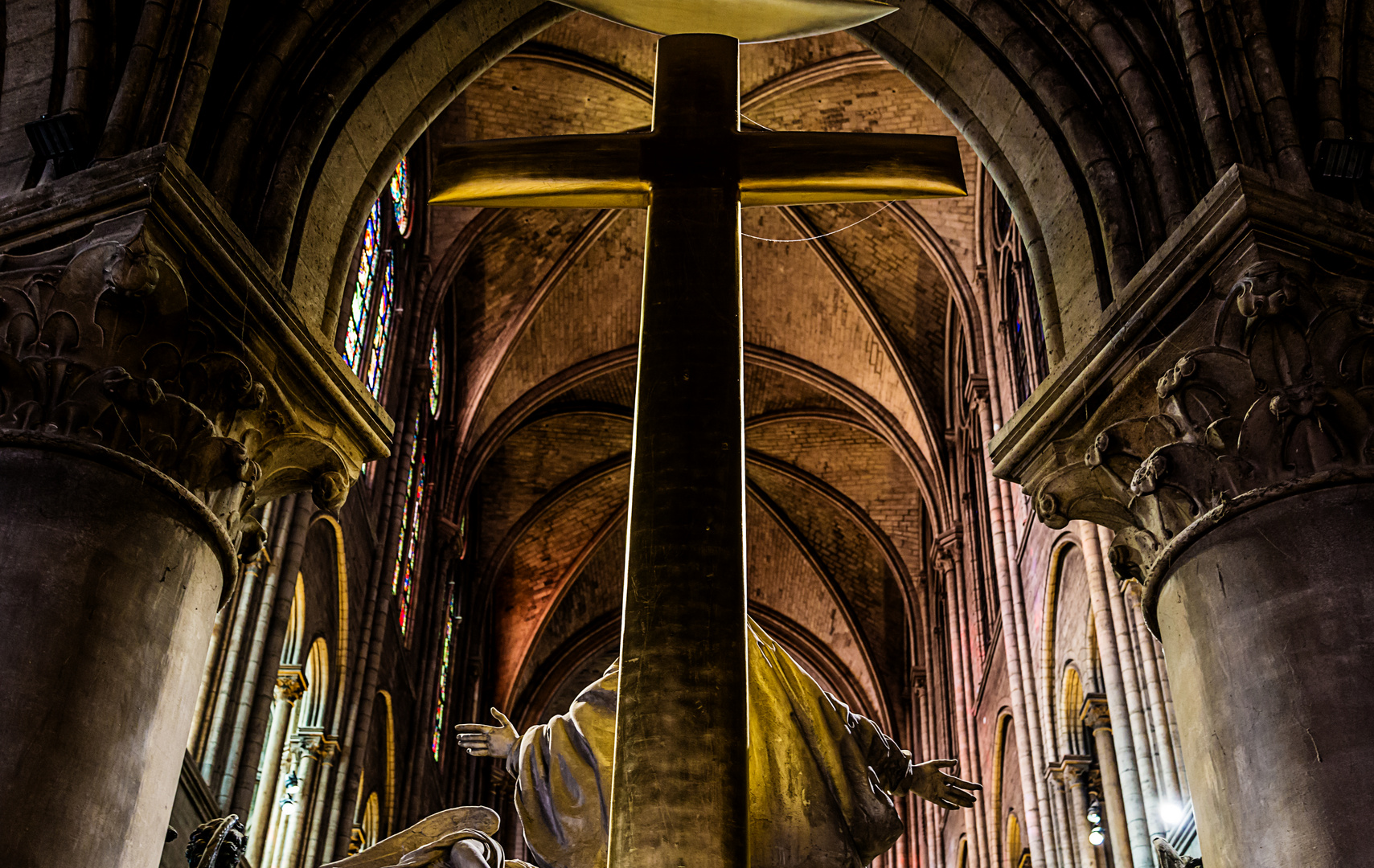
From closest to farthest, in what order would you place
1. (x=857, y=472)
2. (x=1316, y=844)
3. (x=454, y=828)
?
(x=454, y=828) → (x=1316, y=844) → (x=857, y=472)

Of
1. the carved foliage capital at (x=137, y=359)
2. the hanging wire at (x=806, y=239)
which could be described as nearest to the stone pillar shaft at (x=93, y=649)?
the carved foliage capital at (x=137, y=359)

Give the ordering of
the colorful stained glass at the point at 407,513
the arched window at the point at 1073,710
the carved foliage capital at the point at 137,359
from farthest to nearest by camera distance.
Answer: the colorful stained glass at the point at 407,513
the arched window at the point at 1073,710
the carved foliage capital at the point at 137,359

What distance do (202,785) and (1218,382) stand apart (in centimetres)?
585

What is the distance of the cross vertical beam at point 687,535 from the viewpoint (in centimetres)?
279

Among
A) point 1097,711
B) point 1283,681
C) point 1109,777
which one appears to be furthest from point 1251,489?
point 1097,711

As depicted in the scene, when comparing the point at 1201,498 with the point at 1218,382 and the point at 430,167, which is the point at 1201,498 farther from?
the point at 430,167

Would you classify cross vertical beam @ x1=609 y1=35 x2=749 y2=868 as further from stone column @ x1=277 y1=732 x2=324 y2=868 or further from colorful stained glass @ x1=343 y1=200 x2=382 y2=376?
stone column @ x1=277 y1=732 x2=324 y2=868

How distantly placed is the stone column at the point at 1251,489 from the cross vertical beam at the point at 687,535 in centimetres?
204

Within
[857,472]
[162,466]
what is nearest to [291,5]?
[162,466]

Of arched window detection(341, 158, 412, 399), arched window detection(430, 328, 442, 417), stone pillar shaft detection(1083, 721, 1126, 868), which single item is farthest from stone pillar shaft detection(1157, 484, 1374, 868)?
arched window detection(430, 328, 442, 417)

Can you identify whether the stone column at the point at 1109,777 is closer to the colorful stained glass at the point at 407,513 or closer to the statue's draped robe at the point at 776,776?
the statue's draped robe at the point at 776,776

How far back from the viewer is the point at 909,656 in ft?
67.2

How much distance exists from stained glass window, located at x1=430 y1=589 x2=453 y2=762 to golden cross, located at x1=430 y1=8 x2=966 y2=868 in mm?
12848

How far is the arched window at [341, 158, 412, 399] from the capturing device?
1145 cm
